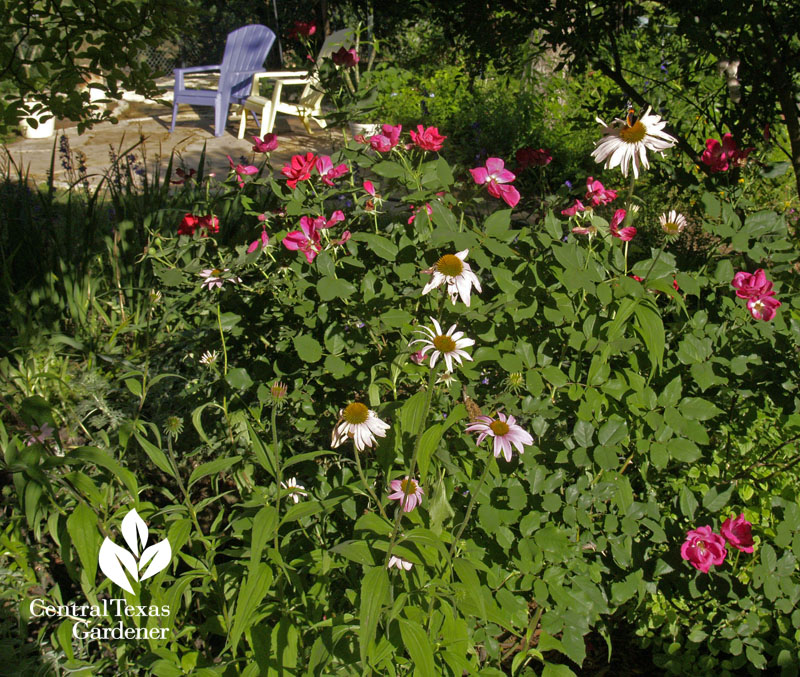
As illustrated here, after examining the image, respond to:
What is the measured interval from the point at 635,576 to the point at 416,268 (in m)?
0.82

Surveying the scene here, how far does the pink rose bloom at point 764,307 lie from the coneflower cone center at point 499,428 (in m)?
0.62

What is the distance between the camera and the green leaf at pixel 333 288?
52.5 inches

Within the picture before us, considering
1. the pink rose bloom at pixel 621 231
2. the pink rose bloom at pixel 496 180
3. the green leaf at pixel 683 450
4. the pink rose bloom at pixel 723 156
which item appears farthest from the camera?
the pink rose bloom at pixel 723 156

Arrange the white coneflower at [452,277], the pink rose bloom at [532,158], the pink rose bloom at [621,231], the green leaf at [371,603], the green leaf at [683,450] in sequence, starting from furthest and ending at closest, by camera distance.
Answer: the pink rose bloom at [532,158], the pink rose bloom at [621,231], the green leaf at [683,450], the white coneflower at [452,277], the green leaf at [371,603]

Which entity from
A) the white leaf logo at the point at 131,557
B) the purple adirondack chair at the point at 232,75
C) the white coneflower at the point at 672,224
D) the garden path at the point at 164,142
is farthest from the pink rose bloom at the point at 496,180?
the purple adirondack chair at the point at 232,75

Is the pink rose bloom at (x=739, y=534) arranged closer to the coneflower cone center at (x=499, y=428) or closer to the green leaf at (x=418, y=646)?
the coneflower cone center at (x=499, y=428)

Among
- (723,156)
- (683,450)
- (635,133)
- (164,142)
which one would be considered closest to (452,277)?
(635,133)

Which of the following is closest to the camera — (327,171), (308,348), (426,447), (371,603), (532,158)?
(371,603)

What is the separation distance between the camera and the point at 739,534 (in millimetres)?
1352

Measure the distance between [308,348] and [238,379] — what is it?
22 cm

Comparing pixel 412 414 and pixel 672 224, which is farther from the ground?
pixel 672 224

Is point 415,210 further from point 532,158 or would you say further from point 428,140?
point 532,158

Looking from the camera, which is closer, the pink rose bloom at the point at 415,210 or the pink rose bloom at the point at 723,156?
the pink rose bloom at the point at 415,210

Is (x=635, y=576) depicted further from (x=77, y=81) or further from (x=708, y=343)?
(x=77, y=81)
